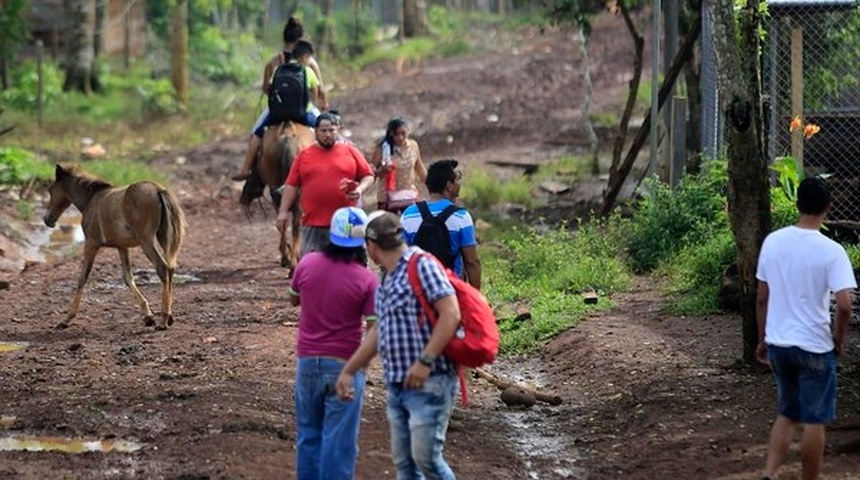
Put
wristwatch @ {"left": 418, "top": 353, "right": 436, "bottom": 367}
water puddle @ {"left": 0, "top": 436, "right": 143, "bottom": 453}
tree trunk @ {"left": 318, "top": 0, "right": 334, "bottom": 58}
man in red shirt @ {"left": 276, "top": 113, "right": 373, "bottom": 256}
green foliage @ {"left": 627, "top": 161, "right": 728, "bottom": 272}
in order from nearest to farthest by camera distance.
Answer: wristwatch @ {"left": 418, "top": 353, "right": 436, "bottom": 367} → water puddle @ {"left": 0, "top": 436, "right": 143, "bottom": 453} → man in red shirt @ {"left": 276, "top": 113, "right": 373, "bottom": 256} → green foliage @ {"left": 627, "top": 161, "right": 728, "bottom": 272} → tree trunk @ {"left": 318, "top": 0, "right": 334, "bottom": 58}

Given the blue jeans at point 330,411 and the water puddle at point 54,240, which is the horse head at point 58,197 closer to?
the water puddle at point 54,240

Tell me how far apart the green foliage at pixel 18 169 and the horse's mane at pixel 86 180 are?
7919mm

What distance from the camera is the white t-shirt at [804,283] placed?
27.3ft

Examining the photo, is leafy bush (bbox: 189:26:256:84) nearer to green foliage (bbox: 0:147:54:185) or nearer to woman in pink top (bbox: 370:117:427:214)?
green foliage (bbox: 0:147:54:185)

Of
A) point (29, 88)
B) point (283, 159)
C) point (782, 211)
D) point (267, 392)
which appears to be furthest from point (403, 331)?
point (29, 88)

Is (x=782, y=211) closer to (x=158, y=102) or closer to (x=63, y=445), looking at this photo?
(x=63, y=445)

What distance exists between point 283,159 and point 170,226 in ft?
10.4

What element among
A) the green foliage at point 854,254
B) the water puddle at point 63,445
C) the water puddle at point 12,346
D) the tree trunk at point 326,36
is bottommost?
the water puddle at point 12,346

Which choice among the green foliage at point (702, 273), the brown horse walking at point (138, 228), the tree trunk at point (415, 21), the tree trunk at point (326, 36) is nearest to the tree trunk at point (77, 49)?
the tree trunk at point (326, 36)

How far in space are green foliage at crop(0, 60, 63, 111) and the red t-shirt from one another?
1831 cm

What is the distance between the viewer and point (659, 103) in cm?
1880

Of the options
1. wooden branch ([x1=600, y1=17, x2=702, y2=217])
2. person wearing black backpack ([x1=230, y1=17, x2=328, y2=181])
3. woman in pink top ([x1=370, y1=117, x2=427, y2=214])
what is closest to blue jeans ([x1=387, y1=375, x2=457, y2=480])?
woman in pink top ([x1=370, y1=117, x2=427, y2=214])

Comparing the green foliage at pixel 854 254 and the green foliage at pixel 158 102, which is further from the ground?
the green foliage at pixel 158 102

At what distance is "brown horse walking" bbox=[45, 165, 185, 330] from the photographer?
14.8 metres
